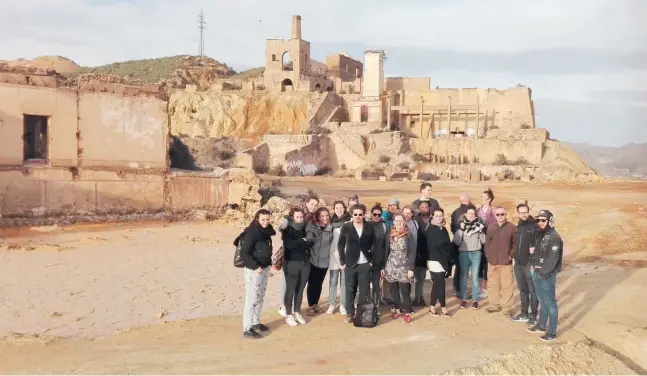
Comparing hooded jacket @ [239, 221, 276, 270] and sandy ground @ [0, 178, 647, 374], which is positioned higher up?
hooded jacket @ [239, 221, 276, 270]

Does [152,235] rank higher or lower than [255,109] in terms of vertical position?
lower

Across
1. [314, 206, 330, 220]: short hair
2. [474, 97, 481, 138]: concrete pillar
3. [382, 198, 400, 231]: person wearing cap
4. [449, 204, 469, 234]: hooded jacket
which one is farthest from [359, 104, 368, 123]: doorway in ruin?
[314, 206, 330, 220]: short hair

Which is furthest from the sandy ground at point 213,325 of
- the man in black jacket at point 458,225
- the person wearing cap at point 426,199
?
the person wearing cap at point 426,199

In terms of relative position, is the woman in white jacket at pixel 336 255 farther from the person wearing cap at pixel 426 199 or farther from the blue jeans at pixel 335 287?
the person wearing cap at pixel 426 199

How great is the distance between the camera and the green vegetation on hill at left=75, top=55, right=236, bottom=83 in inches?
2430

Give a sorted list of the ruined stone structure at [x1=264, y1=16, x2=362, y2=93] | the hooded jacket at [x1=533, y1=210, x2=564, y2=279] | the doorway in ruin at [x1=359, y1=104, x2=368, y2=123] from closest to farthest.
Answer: the hooded jacket at [x1=533, y1=210, x2=564, y2=279]
the doorway in ruin at [x1=359, y1=104, x2=368, y2=123]
the ruined stone structure at [x1=264, y1=16, x2=362, y2=93]

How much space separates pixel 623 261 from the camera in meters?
11.9

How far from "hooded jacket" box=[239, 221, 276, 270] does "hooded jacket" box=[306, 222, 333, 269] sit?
848mm

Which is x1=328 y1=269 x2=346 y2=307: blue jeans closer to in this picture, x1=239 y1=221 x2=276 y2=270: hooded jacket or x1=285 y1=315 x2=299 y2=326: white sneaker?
x1=285 y1=315 x2=299 y2=326: white sneaker

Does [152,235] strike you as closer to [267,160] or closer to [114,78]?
[114,78]

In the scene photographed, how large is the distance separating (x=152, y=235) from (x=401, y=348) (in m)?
8.82

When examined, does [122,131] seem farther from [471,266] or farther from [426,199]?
[471,266]

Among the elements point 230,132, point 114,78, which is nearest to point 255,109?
point 230,132

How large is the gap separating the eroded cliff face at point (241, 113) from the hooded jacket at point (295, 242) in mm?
37845
